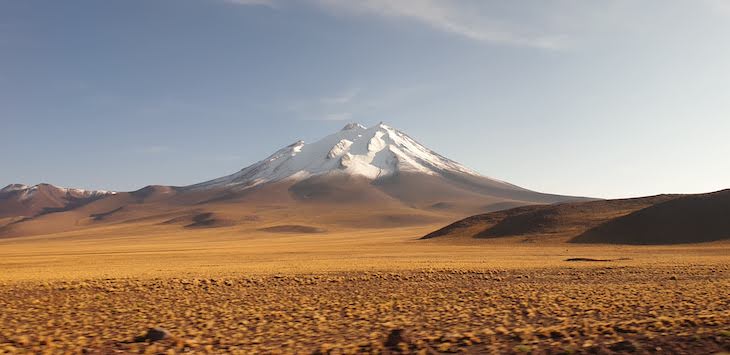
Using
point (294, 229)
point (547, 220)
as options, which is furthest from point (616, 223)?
point (294, 229)

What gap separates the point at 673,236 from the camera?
65.1m

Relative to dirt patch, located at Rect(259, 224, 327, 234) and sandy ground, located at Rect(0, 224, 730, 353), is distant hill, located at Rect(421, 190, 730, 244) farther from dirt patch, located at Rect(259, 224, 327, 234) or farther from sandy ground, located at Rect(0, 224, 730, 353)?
dirt patch, located at Rect(259, 224, 327, 234)

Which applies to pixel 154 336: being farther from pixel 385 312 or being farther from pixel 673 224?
Answer: pixel 673 224

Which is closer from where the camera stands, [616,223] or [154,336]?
[154,336]

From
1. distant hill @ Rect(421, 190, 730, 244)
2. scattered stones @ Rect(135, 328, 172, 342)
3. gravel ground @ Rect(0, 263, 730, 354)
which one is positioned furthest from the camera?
distant hill @ Rect(421, 190, 730, 244)

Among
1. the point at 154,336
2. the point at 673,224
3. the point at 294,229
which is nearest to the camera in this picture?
the point at 154,336

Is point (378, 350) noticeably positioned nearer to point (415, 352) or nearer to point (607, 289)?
point (415, 352)

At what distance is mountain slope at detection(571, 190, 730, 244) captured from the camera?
64312 mm

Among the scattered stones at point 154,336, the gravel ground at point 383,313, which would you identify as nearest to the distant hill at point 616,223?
the gravel ground at point 383,313

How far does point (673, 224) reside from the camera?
227ft

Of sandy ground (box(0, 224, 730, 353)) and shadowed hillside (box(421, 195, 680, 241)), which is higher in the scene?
shadowed hillside (box(421, 195, 680, 241))

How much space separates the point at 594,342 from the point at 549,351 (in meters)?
1.17

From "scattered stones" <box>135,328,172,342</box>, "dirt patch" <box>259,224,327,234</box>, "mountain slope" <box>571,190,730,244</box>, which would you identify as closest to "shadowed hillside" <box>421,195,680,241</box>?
"mountain slope" <box>571,190,730,244</box>

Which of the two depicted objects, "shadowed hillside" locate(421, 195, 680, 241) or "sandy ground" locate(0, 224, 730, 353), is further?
"shadowed hillside" locate(421, 195, 680, 241)
